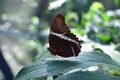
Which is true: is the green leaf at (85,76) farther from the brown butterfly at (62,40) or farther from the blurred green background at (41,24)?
the blurred green background at (41,24)

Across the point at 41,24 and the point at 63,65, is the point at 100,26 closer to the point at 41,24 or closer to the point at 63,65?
the point at 41,24

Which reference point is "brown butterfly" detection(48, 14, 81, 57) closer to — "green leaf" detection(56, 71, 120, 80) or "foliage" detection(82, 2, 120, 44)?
"green leaf" detection(56, 71, 120, 80)

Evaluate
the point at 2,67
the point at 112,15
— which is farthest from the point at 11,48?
the point at 2,67

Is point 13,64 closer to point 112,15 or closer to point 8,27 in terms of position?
point 8,27

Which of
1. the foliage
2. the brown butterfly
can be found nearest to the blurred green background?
the foliage

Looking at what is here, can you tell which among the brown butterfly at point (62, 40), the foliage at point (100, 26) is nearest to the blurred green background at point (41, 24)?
the foliage at point (100, 26)

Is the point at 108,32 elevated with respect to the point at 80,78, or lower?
lower
